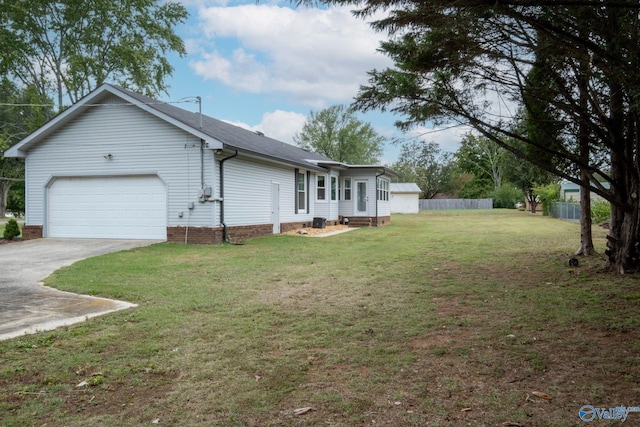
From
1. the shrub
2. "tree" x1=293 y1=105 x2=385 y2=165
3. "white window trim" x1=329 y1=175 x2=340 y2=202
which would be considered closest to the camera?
"white window trim" x1=329 y1=175 x2=340 y2=202

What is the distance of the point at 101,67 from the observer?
27938mm

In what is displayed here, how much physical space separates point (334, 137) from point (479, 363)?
45092 millimetres

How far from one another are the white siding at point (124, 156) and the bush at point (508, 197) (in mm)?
44514

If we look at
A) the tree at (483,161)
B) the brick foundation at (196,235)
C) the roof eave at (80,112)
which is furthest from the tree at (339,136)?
the brick foundation at (196,235)

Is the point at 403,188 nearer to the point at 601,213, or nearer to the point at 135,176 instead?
the point at 601,213

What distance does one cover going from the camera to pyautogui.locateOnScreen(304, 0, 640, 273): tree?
17.2ft

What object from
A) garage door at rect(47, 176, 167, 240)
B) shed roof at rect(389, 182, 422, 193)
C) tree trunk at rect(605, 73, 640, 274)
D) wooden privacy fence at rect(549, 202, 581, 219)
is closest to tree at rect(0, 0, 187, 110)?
garage door at rect(47, 176, 167, 240)

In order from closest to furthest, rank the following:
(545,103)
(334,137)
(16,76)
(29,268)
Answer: (545,103) → (29,268) → (16,76) → (334,137)

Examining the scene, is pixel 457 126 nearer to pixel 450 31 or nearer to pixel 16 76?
pixel 450 31

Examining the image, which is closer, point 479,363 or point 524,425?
point 524,425

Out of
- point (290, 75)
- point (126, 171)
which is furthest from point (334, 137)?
point (126, 171)

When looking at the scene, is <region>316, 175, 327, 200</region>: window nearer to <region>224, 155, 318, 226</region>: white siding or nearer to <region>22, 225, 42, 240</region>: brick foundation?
<region>224, 155, 318, 226</region>: white siding

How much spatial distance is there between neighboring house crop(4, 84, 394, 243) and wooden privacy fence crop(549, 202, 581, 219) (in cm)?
1754

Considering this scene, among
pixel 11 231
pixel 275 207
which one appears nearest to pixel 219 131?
pixel 275 207
